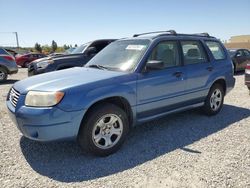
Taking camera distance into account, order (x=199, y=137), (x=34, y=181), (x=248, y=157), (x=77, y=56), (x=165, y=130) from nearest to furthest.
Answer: (x=34, y=181) → (x=248, y=157) → (x=199, y=137) → (x=165, y=130) → (x=77, y=56)

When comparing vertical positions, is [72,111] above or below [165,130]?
above

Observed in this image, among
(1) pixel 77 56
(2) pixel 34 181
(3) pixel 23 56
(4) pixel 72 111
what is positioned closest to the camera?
(2) pixel 34 181

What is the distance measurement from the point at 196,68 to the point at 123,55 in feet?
5.05

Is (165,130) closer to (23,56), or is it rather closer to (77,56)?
(77,56)

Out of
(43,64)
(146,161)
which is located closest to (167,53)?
(146,161)

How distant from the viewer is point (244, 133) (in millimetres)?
4719

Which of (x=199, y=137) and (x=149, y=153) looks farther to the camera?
(x=199, y=137)

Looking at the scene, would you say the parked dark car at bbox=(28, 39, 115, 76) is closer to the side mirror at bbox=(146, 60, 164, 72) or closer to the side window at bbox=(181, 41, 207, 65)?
the side window at bbox=(181, 41, 207, 65)

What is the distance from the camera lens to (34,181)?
3.19 metres

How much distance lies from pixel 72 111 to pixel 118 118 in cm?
77

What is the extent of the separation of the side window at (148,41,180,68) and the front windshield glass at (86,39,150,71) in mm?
213

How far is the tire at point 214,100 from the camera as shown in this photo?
5.63 metres

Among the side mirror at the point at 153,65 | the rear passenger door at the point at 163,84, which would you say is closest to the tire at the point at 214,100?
the rear passenger door at the point at 163,84

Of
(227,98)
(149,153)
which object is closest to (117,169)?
(149,153)
